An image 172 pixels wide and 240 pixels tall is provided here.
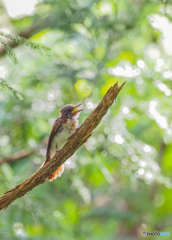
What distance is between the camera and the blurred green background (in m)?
4.61

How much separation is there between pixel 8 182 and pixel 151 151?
1779 mm

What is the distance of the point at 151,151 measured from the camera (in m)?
4.79

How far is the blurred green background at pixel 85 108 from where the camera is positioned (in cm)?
461

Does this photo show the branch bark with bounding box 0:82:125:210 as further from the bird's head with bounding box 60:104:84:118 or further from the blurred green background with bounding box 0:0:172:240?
the blurred green background with bounding box 0:0:172:240

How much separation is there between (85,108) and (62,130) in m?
1.21

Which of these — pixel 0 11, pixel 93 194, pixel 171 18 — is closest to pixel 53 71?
pixel 0 11

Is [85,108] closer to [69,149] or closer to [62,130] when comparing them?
[62,130]

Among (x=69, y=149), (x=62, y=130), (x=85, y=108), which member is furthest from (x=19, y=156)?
(x=69, y=149)

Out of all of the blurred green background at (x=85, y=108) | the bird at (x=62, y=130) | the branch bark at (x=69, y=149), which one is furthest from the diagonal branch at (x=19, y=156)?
the branch bark at (x=69, y=149)

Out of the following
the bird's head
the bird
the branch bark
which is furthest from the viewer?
the bird's head

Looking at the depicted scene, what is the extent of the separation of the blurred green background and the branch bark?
1671mm

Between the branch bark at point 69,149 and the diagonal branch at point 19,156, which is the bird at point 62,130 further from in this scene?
the diagonal branch at point 19,156

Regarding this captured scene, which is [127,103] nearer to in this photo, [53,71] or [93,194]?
[53,71]

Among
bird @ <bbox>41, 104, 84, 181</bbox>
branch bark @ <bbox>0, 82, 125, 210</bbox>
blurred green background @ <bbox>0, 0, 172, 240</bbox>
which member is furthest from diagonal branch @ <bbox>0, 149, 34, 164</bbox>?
branch bark @ <bbox>0, 82, 125, 210</bbox>
